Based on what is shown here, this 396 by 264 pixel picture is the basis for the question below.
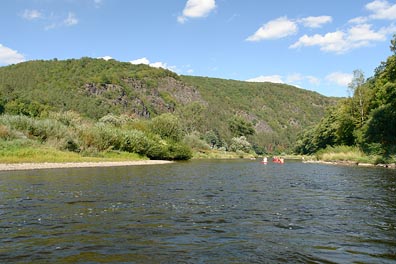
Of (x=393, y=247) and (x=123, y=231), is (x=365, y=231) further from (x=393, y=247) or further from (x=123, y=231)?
(x=123, y=231)

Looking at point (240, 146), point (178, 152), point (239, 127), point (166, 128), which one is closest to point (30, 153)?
point (178, 152)

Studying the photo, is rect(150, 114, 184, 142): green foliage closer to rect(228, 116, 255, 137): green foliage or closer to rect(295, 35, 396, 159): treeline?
rect(295, 35, 396, 159): treeline

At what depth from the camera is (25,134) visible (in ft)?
169

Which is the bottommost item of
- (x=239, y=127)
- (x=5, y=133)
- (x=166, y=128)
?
(x=5, y=133)

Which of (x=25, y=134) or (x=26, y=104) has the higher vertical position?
(x=26, y=104)

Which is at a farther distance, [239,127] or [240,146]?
[239,127]

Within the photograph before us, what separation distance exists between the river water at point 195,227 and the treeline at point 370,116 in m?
39.4

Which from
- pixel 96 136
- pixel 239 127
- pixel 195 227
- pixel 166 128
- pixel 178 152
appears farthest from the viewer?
pixel 239 127

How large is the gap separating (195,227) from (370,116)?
5643cm

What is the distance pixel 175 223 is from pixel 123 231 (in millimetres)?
1924

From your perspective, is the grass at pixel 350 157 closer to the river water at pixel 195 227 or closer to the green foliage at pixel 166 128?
the green foliage at pixel 166 128

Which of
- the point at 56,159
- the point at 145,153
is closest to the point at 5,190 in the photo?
the point at 56,159

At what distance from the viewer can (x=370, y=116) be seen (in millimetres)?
60531

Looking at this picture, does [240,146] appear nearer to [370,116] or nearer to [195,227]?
[370,116]
